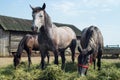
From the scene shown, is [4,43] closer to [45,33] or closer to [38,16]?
[45,33]

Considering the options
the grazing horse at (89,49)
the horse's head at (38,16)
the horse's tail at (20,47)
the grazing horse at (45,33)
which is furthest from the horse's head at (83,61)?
the horse's tail at (20,47)

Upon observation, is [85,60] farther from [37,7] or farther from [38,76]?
[37,7]

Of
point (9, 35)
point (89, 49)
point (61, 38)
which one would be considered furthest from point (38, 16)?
point (9, 35)

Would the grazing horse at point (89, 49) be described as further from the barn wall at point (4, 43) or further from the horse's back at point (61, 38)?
the barn wall at point (4, 43)

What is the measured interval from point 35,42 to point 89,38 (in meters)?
8.61

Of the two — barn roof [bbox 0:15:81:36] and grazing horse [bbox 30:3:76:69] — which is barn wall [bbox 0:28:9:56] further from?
grazing horse [bbox 30:3:76:69]

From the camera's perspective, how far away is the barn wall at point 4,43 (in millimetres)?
34562

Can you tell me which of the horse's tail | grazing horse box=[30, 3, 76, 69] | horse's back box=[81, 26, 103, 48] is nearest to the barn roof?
the horse's tail

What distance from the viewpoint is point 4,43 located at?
3503 cm

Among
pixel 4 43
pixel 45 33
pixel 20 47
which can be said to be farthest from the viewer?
pixel 4 43

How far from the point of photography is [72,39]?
1380 cm

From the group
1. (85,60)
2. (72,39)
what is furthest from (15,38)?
(85,60)

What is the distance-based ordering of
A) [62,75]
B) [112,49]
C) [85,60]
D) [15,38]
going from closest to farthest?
[62,75], [85,60], [112,49], [15,38]

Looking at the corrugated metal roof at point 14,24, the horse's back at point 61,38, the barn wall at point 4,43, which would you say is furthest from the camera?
the corrugated metal roof at point 14,24
